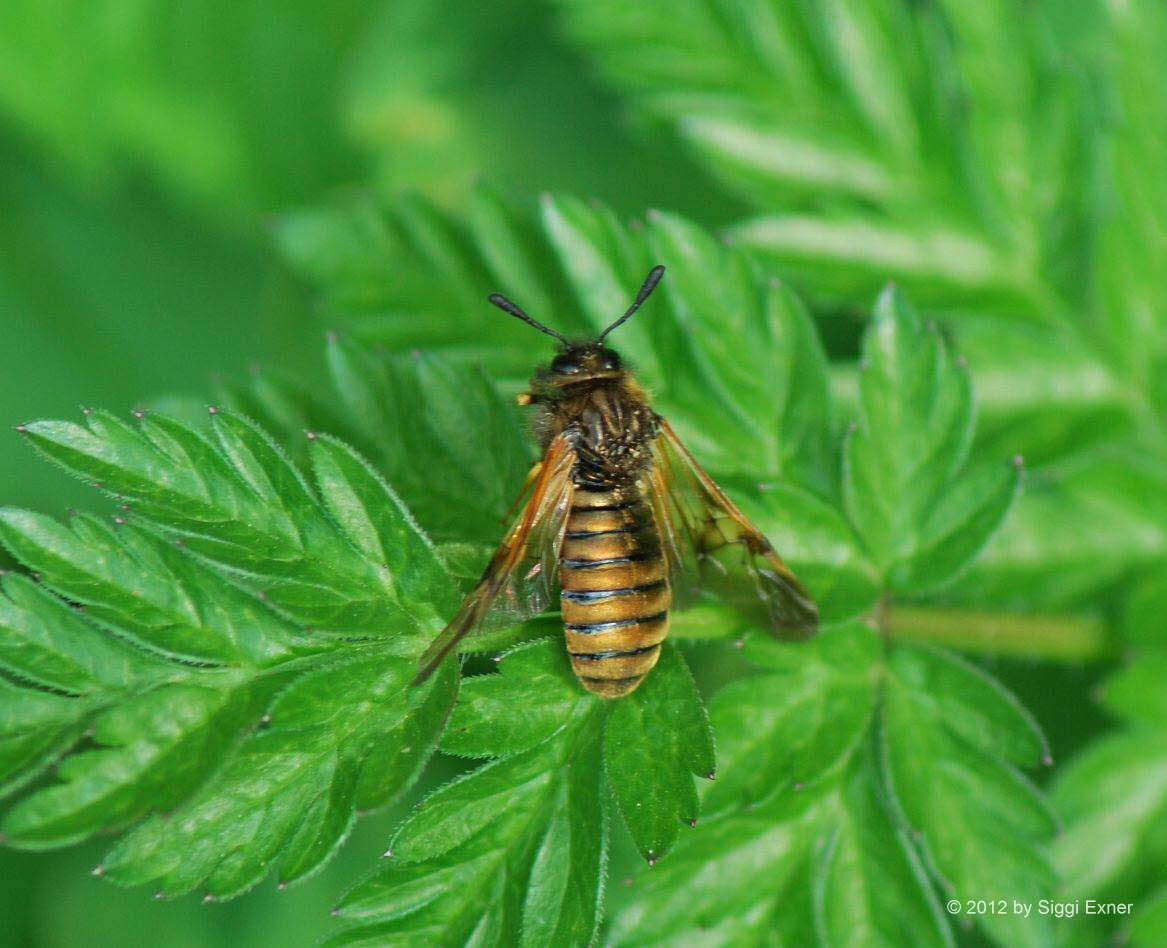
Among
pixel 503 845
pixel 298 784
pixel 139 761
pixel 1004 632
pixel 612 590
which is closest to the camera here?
pixel 139 761

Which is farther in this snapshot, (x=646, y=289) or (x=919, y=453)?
(x=646, y=289)

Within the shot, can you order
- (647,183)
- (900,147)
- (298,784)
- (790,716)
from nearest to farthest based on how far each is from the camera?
1. (298,784)
2. (790,716)
3. (900,147)
4. (647,183)

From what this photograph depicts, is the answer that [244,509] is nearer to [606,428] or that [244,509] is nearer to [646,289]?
[606,428]

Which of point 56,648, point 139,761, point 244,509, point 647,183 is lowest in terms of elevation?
point 139,761

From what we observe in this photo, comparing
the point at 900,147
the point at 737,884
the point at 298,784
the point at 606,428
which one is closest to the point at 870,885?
the point at 737,884

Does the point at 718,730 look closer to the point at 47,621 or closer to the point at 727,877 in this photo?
the point at 727,877

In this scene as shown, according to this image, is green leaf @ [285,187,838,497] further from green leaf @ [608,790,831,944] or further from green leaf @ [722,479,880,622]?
green leaf @ [608,790,831,944]

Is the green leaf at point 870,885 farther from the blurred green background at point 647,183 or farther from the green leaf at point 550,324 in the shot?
the blurred green background at point 647,183
